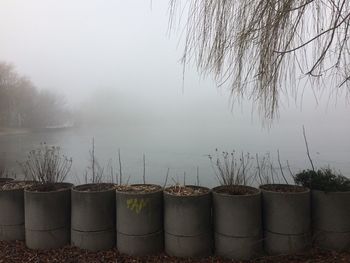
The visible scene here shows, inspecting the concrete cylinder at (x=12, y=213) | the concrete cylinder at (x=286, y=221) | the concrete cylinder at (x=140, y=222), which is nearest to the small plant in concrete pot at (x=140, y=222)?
the concrete cylinder at (x=140, y=222)

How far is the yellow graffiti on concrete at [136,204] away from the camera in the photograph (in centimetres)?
420

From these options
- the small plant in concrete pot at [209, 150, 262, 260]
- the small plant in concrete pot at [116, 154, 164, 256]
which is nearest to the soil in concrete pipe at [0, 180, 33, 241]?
the small plant in concrete pot at [116, 154, 164, 256]

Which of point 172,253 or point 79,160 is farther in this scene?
point 79,160

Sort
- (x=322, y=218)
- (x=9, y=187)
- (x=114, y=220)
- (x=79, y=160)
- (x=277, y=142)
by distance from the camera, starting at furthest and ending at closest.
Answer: (x=277, y=142) < (x=79, y=160) < (x=9, y=187) < (x=114, y=220) < (x=322, y=218)

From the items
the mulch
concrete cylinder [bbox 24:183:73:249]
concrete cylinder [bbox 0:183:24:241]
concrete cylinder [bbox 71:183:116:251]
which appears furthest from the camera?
concrete cylinder [bbox 0:183:24:241]

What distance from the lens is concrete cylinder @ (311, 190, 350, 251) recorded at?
416 cm

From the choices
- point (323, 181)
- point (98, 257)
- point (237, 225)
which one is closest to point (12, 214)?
point (98, 257)

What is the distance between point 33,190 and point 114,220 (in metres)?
1.11

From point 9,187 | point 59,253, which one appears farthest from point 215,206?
point 9,187

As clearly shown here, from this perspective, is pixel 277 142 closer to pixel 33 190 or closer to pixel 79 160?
pixel 79 160

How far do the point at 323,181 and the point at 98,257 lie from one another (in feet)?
8.49

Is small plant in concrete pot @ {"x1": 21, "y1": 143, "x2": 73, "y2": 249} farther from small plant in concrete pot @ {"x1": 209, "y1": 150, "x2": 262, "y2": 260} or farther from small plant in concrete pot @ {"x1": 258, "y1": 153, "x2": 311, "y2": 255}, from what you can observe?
small plant in concrete pot @ {"x1": 258, "y1": 153, "x2": 311, "y2": 255}

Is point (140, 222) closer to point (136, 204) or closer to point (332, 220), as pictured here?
point (136, 204)

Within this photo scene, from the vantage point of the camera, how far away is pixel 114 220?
4492 mm
